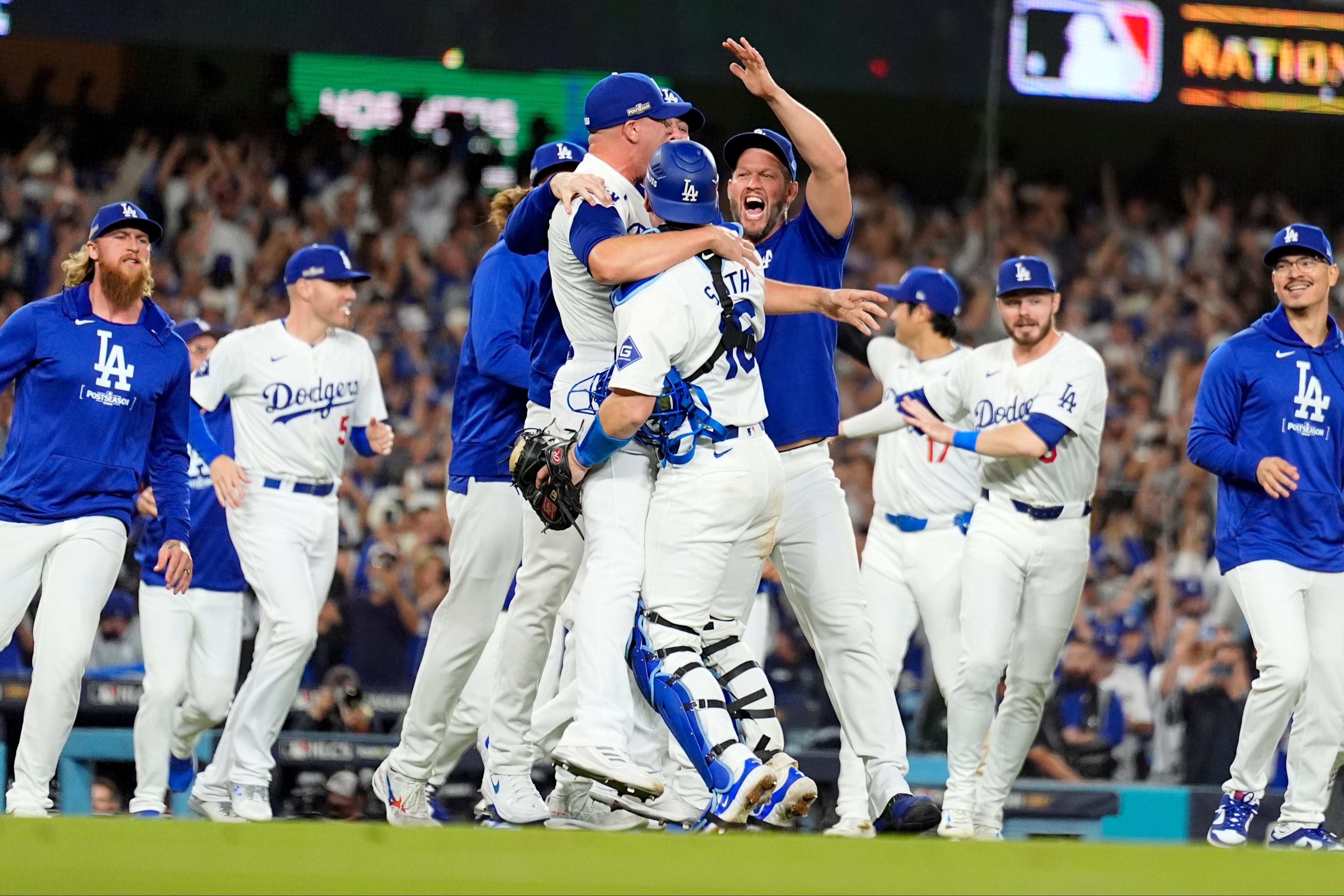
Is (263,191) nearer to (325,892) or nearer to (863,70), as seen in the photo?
(863,70)

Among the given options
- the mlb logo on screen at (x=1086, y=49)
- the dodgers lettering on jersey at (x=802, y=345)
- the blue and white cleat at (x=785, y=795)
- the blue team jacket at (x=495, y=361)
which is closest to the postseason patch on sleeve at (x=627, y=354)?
the dodgers lettering on jersey at (x=802, y=345)

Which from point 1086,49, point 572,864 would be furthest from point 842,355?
point 572,864

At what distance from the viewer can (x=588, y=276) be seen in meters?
5.26

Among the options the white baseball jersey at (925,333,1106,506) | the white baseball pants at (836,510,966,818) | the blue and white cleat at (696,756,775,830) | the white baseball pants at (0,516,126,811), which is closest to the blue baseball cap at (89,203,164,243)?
the white baseball pants at (0,516,126,811)

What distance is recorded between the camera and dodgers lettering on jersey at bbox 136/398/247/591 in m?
7.78

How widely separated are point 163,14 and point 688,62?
327 centimetres

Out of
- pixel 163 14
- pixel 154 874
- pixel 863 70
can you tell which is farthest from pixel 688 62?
pixel 154 874

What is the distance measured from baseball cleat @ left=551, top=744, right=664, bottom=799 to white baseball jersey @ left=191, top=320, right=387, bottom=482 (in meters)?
3.44

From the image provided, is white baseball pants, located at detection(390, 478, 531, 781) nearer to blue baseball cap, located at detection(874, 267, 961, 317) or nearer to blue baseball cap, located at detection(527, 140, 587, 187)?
blue baseball cap, located at detection(527, 140, 587, 187)

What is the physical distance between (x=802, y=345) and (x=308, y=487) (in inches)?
118

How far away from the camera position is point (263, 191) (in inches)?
553

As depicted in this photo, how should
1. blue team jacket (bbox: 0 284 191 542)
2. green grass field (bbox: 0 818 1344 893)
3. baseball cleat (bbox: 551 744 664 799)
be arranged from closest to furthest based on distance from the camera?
green grass field (bbox: 0 818 1344 893)
baseball cleat (bbox: 551 744 664 799)
blue team jacket (bbox: 0 284 191 542)

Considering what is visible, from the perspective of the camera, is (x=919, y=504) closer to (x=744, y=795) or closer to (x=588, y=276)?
(x=588, y=276)

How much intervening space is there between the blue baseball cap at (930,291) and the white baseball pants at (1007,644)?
1.48 m
